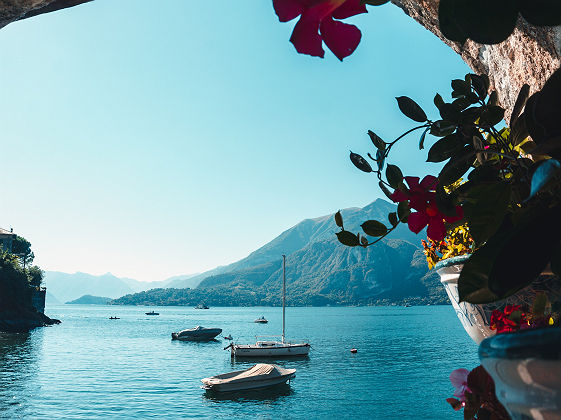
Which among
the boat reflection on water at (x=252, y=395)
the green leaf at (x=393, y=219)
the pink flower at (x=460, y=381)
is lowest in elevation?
the boat reflection on water at (x=252, y=395)

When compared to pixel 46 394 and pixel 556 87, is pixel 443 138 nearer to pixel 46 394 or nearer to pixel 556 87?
pixel 556 87

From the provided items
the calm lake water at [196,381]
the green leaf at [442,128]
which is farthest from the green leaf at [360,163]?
the calm lake water at [196,381]

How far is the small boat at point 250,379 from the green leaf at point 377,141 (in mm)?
27098

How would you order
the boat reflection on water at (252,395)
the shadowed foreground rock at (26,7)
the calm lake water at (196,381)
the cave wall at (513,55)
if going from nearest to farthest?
the cave wall at (513,55) < the shadowed foreground rock at (26,7) < the calm lake water at (196,381) < the boat reflection on water at (252,395)

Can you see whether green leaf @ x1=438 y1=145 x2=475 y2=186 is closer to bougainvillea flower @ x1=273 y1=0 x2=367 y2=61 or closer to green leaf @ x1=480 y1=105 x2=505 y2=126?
green leaf @ x1=480 y1=105 x2=505 y2=126

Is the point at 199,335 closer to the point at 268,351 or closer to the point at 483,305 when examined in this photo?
the point at 268,351

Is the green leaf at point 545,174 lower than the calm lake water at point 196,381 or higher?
higher

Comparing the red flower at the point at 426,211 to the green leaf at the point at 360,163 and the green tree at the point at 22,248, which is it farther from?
the green tree at the point at 22,248

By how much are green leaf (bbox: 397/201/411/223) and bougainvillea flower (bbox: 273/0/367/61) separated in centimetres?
37

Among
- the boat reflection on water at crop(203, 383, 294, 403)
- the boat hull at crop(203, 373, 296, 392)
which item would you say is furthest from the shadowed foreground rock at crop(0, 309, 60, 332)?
the boat hull at crop(203, 373, 296, 392)

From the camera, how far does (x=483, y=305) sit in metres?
1.10

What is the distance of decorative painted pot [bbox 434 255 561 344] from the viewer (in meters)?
0.93

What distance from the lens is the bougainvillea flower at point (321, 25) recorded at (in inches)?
A: 17.7

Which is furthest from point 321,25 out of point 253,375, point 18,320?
point 18,320
